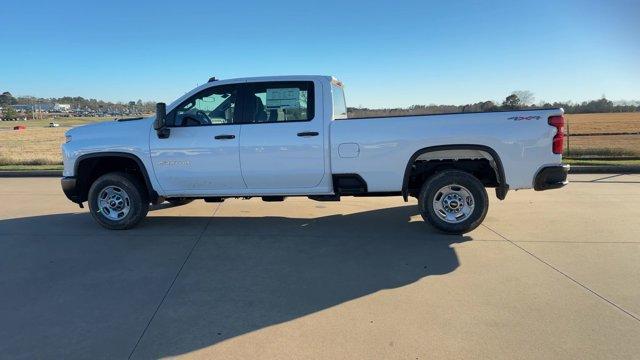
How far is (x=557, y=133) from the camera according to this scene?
18.7ft

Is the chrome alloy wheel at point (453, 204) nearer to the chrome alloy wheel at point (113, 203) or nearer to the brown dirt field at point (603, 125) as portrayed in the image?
the chrome alloy wheel at point (113, 203)

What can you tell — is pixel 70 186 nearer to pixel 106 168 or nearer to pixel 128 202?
pixel 106 168

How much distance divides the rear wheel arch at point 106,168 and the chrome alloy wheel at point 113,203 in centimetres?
32

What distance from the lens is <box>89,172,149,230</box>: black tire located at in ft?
21.4

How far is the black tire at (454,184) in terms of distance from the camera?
19.4ft

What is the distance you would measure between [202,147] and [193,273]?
1.99 m

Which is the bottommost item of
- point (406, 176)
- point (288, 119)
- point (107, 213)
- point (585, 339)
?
point (585, 339)

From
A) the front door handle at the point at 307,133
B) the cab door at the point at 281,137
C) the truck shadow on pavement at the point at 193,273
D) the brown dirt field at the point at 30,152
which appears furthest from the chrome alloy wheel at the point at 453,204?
the brown dirt field at the point at 30,152

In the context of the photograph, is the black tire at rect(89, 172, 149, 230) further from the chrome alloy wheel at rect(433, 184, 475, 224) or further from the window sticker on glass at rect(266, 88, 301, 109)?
the chrome alloy wheel at rect(433, 184, 475, 224)

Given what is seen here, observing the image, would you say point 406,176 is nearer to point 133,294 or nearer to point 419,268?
point 419,268

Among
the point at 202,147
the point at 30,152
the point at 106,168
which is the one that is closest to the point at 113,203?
the point at 106,168

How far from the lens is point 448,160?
6188 mm

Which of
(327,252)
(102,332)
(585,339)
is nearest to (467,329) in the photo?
(585,339)

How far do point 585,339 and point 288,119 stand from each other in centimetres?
411
